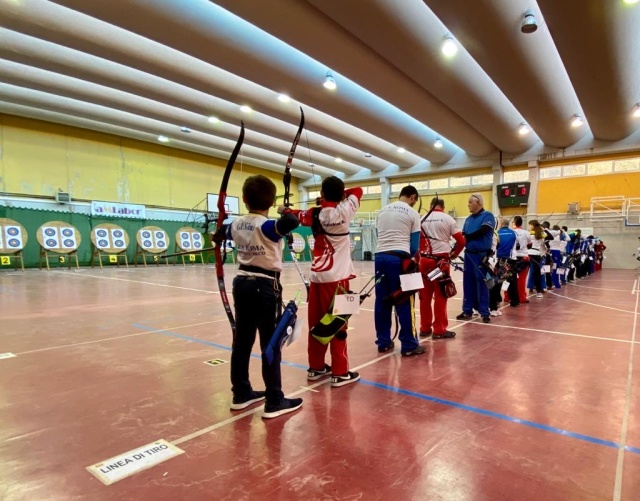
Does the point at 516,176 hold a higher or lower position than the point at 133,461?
higher

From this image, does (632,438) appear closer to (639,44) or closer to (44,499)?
(44,499)

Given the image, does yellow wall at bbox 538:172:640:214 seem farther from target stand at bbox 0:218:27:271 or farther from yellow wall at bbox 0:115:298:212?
target stand at bbox 0:218:27:271

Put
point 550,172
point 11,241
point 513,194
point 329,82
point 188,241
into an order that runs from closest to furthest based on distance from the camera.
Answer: point 329,82 → point 11,241 → point 550,172 → point 513,194 → point 188,241

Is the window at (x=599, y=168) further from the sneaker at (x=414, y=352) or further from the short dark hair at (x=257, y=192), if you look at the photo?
the short dark hair at (x=257, y=192)

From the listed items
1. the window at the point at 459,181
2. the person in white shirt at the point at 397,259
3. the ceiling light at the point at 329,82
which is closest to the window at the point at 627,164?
the window at the point at 459,181

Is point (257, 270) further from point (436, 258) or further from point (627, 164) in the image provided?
point (627, 164)

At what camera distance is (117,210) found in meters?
16.0

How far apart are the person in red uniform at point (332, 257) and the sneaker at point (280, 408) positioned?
1.53 ft

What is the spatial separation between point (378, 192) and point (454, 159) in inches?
204

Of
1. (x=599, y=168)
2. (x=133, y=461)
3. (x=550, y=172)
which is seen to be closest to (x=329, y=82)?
(x=133, y=461)

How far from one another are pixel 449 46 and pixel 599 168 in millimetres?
12350

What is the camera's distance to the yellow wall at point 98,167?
13820 mm

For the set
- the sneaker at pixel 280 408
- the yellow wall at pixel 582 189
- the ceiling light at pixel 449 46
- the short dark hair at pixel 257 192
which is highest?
the ceiling light at pixel 449 46

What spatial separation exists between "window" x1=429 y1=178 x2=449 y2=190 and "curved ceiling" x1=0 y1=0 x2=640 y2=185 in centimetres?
471
